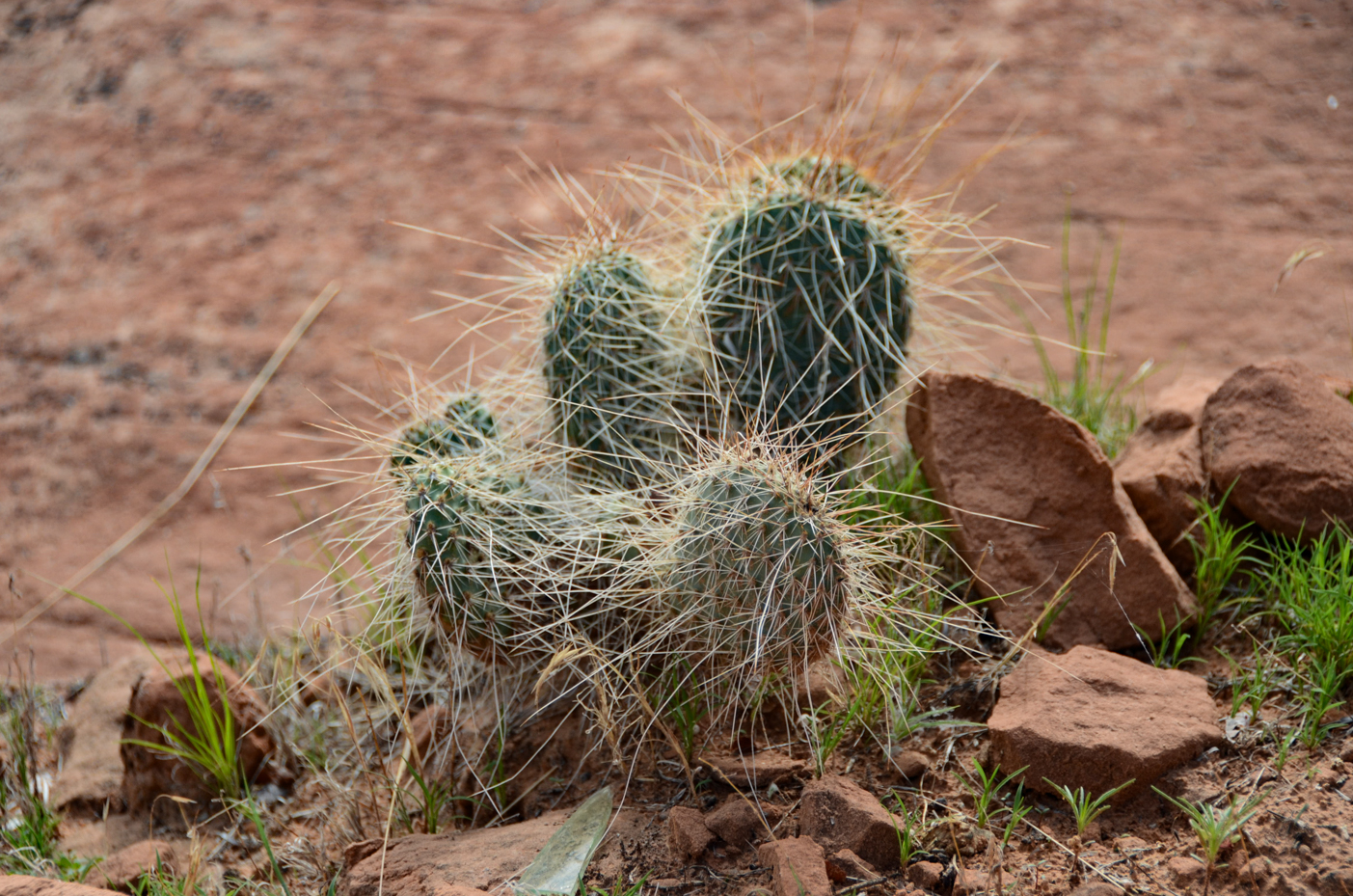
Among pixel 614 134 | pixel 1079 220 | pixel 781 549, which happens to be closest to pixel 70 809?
pixel 781 549

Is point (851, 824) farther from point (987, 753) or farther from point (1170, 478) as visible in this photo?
point (1170, 478)

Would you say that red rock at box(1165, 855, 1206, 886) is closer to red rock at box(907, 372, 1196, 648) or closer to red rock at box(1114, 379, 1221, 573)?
red rock at box(907, 372, 1196, 648)

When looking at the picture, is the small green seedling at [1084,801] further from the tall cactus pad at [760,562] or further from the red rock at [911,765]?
the tall cactus pad at [760,562]

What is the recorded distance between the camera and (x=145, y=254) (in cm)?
415

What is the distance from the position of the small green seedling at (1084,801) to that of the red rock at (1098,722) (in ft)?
0.06

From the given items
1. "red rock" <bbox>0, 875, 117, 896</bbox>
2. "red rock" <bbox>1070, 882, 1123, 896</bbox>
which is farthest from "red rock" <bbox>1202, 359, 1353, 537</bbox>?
"red rock" <bbox>0, 875, 117, 896</bbox>

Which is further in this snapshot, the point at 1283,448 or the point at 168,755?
the point at 168,755

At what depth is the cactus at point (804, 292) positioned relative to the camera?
217 centimetres

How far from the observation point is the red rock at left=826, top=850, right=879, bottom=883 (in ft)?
5.19

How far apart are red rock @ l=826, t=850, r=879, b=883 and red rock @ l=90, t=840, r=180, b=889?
1.19 meters

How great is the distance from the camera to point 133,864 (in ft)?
6.49

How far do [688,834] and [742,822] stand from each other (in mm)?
87

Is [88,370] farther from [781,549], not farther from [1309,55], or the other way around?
[1309,55]

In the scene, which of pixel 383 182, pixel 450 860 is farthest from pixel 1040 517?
pixel 383 182
